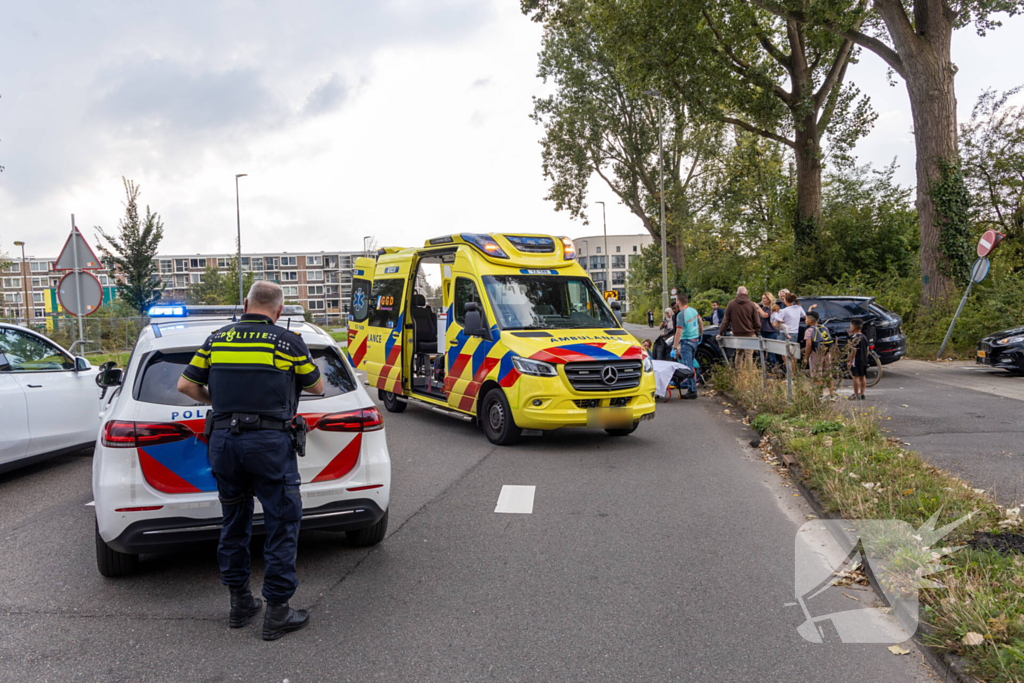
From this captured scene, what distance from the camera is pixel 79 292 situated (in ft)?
41.7

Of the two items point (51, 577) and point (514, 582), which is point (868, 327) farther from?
point (51, 577)

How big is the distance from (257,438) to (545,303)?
6448mm

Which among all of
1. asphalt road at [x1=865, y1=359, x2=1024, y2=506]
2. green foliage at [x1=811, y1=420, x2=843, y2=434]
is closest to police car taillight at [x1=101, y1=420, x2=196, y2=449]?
asphalt road at [x1=865, y1=359, x2=1024, y2=506]

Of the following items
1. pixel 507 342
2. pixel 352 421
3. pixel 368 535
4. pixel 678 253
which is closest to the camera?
pixel 352 421

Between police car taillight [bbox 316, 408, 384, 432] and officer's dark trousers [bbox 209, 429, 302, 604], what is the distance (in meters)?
0.74

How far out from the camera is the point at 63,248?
12.5 metres

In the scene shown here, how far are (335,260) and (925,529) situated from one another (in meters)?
152

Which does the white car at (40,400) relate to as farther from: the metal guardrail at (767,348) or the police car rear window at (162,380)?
the metal guardrail at (767,348)

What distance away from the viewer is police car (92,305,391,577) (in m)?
4.44

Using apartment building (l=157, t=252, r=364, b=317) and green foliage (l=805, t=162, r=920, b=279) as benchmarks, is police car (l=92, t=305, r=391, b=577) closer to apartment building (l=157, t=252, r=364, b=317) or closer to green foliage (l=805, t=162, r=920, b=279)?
green foliage (l=805, t=162, r=920, b=279)

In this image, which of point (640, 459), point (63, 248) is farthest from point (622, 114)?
point (640, 459)

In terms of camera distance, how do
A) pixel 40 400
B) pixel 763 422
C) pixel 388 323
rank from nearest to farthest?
pixel 40 400
pixel 763 422
pixel 388 323

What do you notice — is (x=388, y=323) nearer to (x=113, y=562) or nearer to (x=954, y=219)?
(x=113, y=562)

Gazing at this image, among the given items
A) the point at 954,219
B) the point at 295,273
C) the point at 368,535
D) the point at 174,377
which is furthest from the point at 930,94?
the point at 295,273
